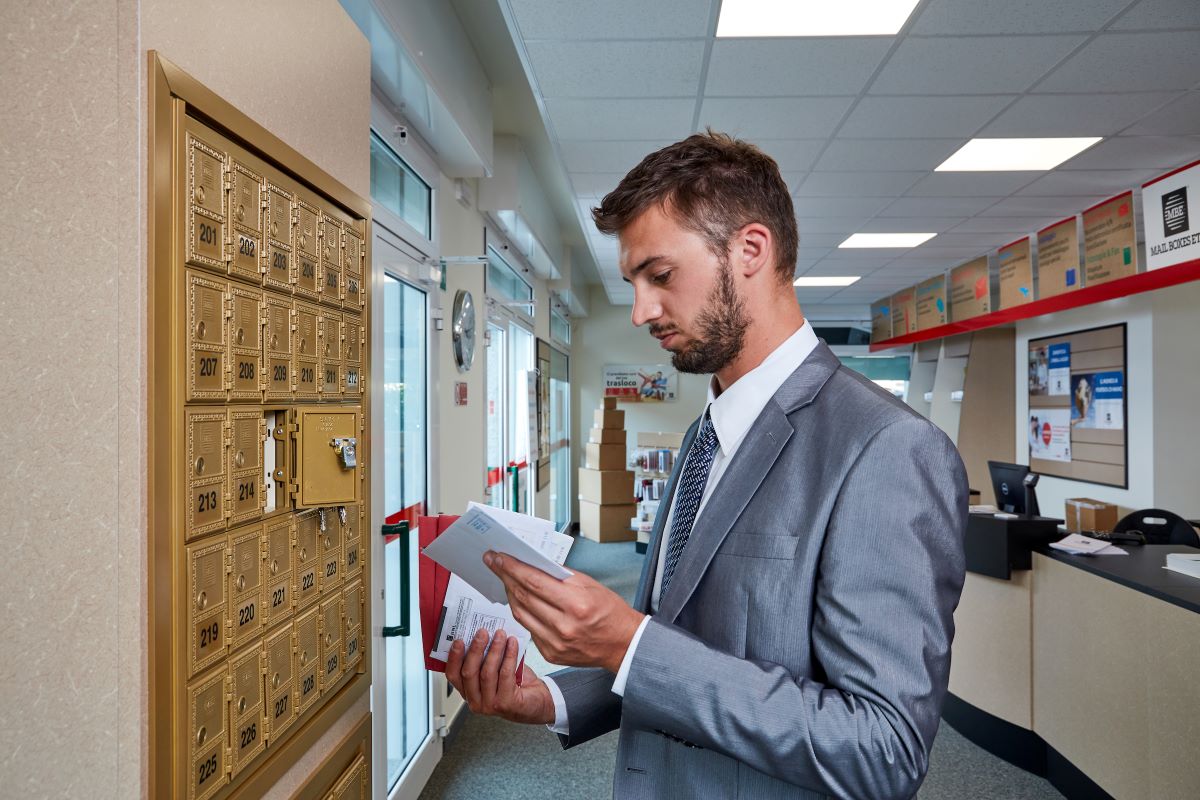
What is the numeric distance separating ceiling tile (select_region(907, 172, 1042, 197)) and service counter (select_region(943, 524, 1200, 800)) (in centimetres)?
212

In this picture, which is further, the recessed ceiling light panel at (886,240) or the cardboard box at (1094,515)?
the recessed ceiling light panel at (886,240)

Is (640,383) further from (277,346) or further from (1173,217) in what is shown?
(277,346)

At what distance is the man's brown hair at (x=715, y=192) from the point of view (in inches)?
41.9

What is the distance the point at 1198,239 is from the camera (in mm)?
3477

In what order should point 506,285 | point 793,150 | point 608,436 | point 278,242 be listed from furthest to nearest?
1. point 608,436
2. point 506,285
3. point 793,150
4. point 278,242

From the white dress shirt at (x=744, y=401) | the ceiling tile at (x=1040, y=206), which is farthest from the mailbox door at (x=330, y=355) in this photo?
the ceiling tile at (x=1040, y=206)

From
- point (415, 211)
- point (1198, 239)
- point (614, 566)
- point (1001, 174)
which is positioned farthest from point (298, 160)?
point (614, 566)

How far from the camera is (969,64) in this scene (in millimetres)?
2898

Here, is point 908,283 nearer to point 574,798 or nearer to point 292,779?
point 574,798

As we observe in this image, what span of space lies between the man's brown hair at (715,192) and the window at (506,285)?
308cm

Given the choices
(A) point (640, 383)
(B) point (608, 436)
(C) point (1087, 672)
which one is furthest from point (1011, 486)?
(A) point (640, 383)

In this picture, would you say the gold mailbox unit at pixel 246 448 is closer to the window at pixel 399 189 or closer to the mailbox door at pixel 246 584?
the mailbox door at pixel 246 584

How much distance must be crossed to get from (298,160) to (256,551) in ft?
2.07

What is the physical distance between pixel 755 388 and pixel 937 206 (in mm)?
4541
